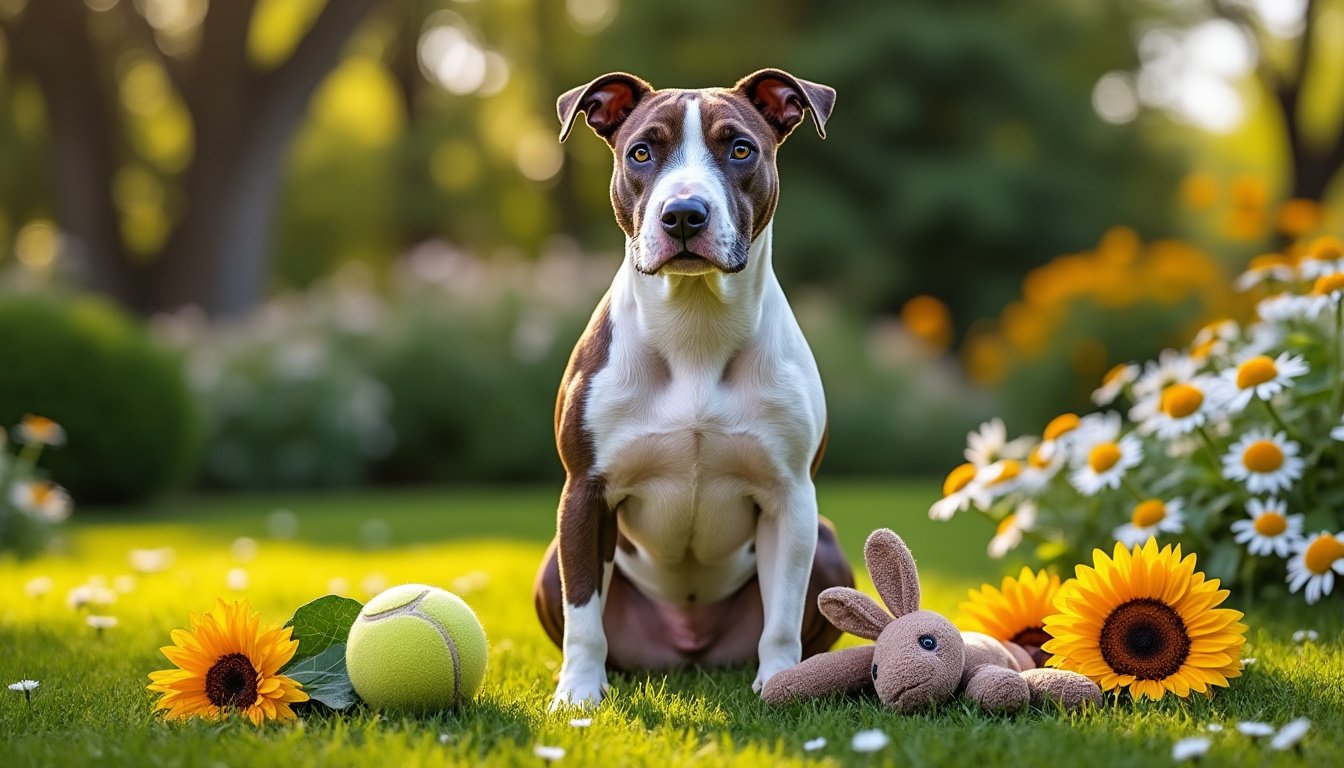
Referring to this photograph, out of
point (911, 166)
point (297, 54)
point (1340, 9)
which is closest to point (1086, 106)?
point (911, 166)

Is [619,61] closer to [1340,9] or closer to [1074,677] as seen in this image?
[1340,9]

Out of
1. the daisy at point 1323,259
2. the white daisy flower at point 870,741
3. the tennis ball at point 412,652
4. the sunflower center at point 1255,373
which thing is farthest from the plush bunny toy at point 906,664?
the daisy at point 1323,259

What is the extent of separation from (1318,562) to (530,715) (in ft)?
8.17

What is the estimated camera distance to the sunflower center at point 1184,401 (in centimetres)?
427

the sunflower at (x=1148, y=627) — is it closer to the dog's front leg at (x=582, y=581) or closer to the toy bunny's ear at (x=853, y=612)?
the toy bunny's ear at (x=853, y=612)

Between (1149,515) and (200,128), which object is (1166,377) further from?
(200,128)

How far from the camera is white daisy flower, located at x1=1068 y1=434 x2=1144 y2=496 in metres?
4.36

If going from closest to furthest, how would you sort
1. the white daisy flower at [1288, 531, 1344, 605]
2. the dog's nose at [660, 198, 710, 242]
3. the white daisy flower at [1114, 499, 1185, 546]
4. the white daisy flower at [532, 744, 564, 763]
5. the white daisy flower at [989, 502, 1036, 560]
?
the white daisy flower at [532, 744, 564, 763]
the dog's nose at [660, 198, 710, 242]
the white daisy flower at [1288, 531, 1344, 605]
the white daisy flower at [1114, 499, 1185, 546]
the white daisy flower at [989, 502, 1036, 560]

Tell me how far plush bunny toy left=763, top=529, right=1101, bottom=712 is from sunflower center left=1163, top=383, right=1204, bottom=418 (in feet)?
4.20

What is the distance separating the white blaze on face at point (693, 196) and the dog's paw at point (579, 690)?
3.61 ft

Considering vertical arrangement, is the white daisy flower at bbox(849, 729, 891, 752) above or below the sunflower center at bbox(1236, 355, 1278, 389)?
below

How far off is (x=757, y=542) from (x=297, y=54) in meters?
12.8

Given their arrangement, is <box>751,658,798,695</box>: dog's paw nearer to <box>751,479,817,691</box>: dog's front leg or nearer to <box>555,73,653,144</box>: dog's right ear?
<box>751,479,817,691</box>: dog's front leg

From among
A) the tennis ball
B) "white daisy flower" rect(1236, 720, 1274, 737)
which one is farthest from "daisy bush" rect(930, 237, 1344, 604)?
the tennis ball
